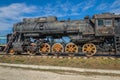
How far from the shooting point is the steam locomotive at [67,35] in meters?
16.5

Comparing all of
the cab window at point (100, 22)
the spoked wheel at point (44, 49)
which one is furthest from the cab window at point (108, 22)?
the spoked wheel at point (44, 49)

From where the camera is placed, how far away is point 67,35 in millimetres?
18578

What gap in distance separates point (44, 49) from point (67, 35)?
111 inches

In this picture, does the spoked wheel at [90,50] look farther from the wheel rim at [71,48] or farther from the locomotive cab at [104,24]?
the locomotive cab at [104,24]

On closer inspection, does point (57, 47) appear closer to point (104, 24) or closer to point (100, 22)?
point (100, 22)

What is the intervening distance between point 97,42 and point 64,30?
11.9 ft

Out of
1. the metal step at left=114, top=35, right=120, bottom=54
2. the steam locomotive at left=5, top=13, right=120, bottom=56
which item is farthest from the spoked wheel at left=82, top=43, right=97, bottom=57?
the metal step at left=114, top=35, right=120, bottom=54

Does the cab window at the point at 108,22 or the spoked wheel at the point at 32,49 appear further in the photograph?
the spoked wheel at the point at 32,49

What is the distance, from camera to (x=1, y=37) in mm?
27141

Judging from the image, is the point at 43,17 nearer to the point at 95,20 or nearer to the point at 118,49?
the point at 95,20

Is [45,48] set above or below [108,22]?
below

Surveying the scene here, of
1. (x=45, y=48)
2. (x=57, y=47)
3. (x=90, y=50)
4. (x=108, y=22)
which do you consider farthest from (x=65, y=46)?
(x=108, y=22)

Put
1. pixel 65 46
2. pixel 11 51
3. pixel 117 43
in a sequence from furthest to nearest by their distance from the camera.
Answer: pixel 11 51
pixel 65 46
pixel 117 43

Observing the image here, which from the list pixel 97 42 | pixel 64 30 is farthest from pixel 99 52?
pixel 64 30
